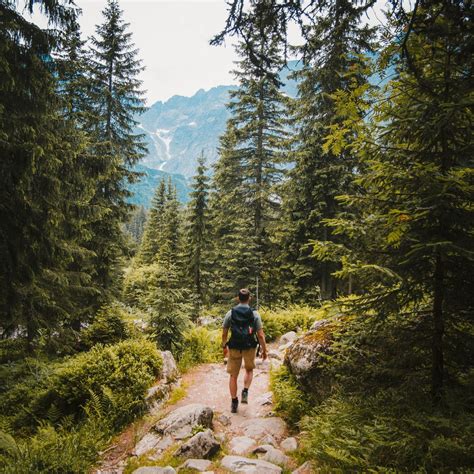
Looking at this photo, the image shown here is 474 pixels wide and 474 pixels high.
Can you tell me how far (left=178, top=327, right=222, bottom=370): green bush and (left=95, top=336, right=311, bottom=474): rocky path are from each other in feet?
8.54

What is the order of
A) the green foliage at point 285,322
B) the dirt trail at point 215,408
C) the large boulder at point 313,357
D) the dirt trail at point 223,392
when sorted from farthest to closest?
the green foliage at point 285,322 < the dirt trail at point 223,392 < the large boulder at point 313,357 < the dirt trail at point 215,408

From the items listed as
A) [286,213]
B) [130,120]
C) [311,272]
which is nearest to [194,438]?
[311,272]

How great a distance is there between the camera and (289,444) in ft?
16.5

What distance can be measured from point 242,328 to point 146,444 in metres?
2.56

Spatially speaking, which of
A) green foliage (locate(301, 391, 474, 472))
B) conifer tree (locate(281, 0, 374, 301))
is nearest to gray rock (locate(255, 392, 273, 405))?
green foliage (locate(301, 391, 474, 472))

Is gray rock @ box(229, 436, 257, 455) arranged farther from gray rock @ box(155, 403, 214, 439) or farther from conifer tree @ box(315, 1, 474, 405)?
conifer tree @ box(315, 1, 474, 405)

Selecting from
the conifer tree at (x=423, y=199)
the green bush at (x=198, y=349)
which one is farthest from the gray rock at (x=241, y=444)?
the green bush at (x=198, y=349)

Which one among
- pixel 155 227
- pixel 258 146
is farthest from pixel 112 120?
pixel 155 227

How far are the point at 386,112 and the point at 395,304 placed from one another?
2495mm

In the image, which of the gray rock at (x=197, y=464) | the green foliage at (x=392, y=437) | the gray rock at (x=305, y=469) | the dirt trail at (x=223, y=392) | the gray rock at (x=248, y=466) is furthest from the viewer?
the dirt trail at (x=223, y=392)

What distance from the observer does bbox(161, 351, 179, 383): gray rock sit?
7839mm

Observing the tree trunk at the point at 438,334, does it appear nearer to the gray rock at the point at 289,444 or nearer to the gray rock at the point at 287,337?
the gray rock at the point at 289,444

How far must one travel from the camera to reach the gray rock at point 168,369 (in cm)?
784

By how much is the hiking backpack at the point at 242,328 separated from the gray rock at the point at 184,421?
4.36 ft
